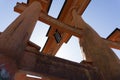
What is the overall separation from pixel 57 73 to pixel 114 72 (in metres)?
1.16

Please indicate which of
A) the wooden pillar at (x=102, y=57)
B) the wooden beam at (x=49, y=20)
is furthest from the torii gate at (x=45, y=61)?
the wooden beam at (x=49, y=20)

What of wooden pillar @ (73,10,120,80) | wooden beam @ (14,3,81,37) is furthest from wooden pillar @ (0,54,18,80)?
wooden beam @ (14,3,81,37)

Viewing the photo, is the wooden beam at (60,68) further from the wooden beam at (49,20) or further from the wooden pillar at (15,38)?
the wooden beam at (49,20)

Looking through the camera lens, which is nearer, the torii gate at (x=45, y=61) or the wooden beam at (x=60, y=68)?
the torii gate at (x=45, y=61)

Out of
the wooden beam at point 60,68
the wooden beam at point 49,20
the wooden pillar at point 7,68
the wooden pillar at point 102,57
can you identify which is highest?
the wooden pillar at point 7,68

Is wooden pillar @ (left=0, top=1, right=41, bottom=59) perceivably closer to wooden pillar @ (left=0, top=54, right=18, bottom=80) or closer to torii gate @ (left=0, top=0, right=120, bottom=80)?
torii gate @ (left=0, top=0, right=120, bottom=80)

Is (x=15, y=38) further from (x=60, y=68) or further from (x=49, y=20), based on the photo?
(x=49, y=20)

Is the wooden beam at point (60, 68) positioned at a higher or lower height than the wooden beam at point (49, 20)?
higher

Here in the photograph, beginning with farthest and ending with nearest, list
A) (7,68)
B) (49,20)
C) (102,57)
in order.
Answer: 1. (49,20)
2. (102,57)
3. (7,68)

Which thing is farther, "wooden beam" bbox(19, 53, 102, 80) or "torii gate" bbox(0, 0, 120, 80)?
"wooden beam" bbox(19, 53, 102, 80)

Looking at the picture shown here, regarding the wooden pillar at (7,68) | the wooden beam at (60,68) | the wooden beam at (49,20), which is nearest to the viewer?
the wooden pillar at (7,68)

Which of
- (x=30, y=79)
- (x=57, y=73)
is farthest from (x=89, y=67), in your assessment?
(x=30, y=79)

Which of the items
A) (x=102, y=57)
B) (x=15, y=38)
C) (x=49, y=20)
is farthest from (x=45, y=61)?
(x=49, y=20)

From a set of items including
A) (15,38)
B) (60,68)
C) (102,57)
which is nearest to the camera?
(15,38)
